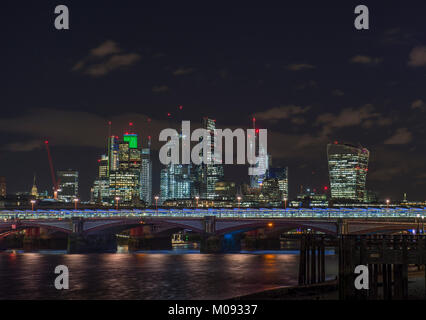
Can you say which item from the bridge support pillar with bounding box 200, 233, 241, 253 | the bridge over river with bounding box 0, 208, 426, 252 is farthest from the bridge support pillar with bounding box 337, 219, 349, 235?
the bridge support pillar with bounding box 200, 233, 241, 253

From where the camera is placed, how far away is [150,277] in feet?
225

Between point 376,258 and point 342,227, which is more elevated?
point 376,258

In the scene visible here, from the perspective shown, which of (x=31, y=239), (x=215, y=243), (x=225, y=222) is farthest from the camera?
(x=31, y=239)

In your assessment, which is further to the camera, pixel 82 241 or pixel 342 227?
pixel 82 241

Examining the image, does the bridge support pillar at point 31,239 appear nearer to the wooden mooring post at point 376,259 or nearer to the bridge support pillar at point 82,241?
the bridge support pillar at point 82,241

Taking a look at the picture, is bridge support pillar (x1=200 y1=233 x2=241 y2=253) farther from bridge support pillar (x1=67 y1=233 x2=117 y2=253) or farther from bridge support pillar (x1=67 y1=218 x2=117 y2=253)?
bridge support pillar (x1=67 y1=218 x2=117 y2=253)

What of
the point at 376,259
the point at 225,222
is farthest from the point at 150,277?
the point at 225,222

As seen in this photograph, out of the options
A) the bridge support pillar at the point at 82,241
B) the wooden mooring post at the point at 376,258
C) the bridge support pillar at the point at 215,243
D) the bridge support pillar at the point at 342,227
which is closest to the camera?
the wooden mooring post at the point at 376,258

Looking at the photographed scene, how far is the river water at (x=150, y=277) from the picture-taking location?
55.6 m

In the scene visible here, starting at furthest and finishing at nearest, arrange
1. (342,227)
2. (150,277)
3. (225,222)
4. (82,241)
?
(82,241) → (225,222) → (342,227) → (150,277)

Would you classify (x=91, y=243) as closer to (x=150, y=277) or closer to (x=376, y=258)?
(x=150, y=277)

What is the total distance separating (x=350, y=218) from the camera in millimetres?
97625

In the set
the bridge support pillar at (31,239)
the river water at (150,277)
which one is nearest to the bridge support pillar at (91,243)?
the river water at (150,277)
